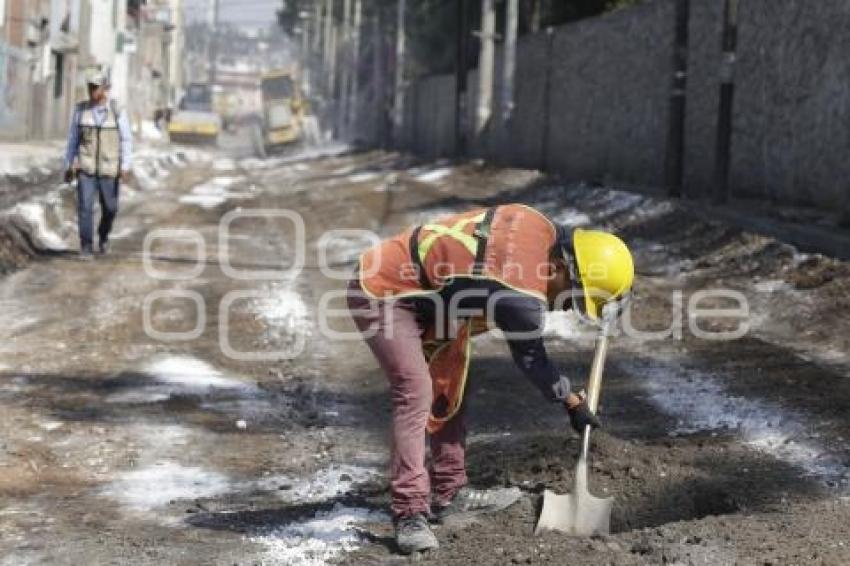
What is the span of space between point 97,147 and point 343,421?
6370 mm

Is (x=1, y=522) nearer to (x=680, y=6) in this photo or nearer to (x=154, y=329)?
(x=154, y=329)

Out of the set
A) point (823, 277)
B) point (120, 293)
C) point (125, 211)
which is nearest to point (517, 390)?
point (823, 277)

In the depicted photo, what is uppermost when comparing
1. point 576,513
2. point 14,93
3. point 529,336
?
point 14,93

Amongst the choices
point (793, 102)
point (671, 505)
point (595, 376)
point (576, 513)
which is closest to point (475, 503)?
point (576, 513)

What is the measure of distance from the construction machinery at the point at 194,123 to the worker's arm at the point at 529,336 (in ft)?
180

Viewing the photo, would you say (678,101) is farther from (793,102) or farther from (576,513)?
(576,513)

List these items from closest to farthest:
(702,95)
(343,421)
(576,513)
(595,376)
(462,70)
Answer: (576,513), (595,376), (343,421), (702,95), (462,70)

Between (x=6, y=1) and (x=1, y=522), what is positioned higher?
(x=6, y=1)

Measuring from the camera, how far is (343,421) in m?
7.28

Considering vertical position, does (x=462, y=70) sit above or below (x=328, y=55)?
below

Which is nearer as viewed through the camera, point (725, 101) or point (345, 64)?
point (725, 101)

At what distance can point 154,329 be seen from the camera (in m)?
9.77

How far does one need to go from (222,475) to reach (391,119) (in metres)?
46.2

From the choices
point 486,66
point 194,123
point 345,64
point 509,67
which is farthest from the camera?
point 345,64
